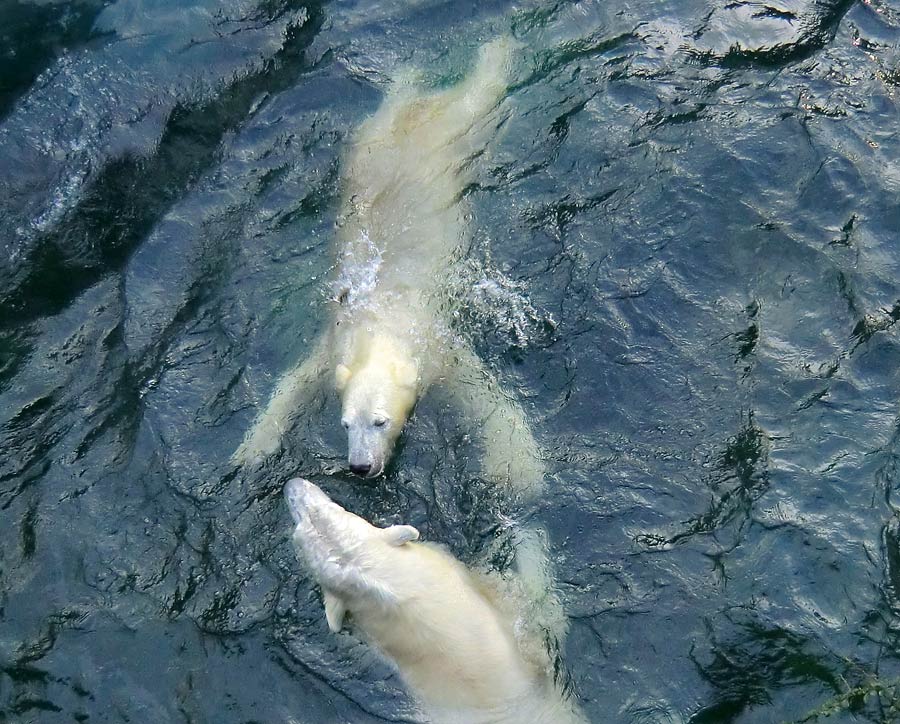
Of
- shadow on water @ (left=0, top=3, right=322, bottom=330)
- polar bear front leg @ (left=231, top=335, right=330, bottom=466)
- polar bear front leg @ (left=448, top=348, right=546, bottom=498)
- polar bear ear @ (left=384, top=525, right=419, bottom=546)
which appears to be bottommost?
polar bear front leg @ (left=448, top=348, right=546, bottom=498)

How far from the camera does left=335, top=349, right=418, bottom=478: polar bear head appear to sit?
6000 millimetres

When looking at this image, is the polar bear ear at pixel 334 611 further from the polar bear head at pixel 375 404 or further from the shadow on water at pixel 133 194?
the shadow on water at pixel 133 194

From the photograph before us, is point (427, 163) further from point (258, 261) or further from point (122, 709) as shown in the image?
point (122, 709)

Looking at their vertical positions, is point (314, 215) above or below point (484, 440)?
above

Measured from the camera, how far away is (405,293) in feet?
22.2

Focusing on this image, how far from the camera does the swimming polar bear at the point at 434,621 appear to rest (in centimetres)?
475

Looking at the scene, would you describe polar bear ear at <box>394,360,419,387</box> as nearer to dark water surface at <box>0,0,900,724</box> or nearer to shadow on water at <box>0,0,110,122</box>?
dark water surface at <box>0,0,900,724</box>

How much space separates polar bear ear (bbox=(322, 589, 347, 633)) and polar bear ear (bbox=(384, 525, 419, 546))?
0.44 meters

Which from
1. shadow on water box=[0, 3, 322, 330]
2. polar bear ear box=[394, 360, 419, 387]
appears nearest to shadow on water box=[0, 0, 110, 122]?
shadow on water box=[0, 3, 322, 330]

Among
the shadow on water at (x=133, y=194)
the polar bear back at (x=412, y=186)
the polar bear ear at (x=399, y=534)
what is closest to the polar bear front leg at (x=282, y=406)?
the polar bear back at (x=412, y=186)

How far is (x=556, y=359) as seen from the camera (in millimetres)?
6402

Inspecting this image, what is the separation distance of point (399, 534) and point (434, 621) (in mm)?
586

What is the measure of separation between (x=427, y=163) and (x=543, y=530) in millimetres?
3287

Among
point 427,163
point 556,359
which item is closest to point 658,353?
point 556,359
